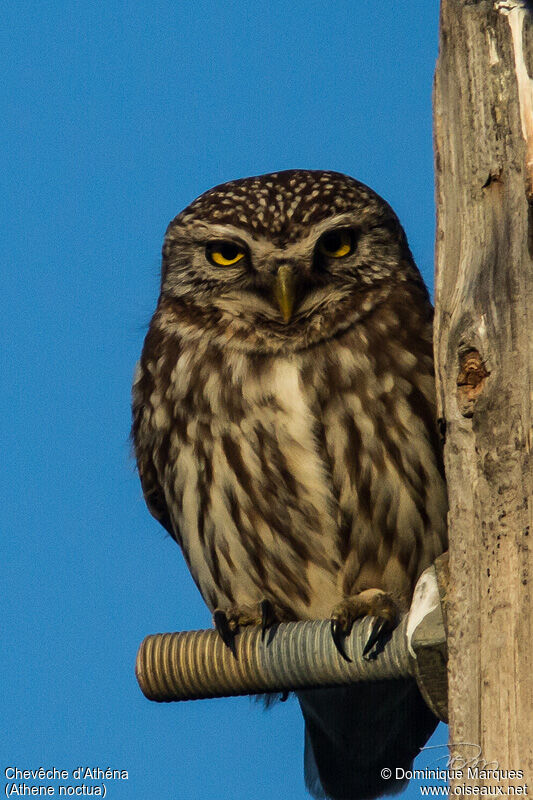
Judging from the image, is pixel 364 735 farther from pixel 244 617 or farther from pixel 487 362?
pixel 487 362

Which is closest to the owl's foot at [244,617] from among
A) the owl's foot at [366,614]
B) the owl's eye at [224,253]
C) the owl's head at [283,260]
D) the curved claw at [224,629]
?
the curved claw at [224,629]

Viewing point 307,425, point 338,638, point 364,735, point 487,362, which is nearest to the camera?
point 487,362

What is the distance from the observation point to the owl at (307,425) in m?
3.53

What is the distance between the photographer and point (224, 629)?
128 inches

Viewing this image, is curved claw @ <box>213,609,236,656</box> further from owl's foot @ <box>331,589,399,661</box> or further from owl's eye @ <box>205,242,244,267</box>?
owl's eye @ <box>205,242,244,267</box>

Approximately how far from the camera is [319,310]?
374 centimetres

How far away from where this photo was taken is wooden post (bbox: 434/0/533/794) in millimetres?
2273

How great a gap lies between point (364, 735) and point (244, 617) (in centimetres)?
56

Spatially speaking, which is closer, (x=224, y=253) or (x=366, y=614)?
(x=366, y=614)

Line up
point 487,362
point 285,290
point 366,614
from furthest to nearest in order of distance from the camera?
point 285,290, point 366,614, point 487,362

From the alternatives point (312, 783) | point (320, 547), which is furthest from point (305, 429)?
point (312, 783)

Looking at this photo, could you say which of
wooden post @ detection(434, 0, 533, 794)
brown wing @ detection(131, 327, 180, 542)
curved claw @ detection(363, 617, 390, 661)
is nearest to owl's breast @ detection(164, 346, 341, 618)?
brown wing @ detection(131, 327, 180, 542)

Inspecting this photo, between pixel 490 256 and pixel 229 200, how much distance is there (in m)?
1.49

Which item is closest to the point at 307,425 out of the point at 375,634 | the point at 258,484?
the point at 258,484
